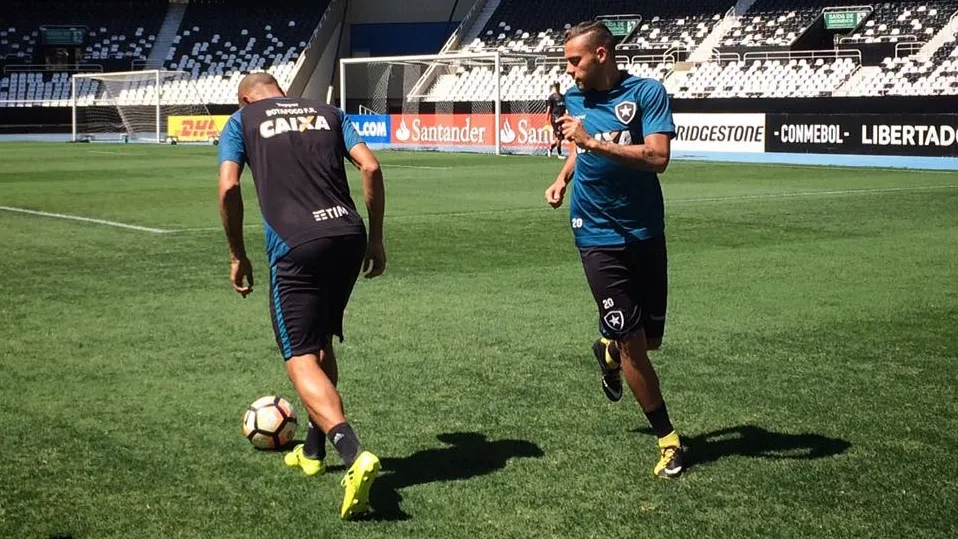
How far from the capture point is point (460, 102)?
44.6 metres

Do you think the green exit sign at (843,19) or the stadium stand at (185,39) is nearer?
the green exit sign at (843,19)

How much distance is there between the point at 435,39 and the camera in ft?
201

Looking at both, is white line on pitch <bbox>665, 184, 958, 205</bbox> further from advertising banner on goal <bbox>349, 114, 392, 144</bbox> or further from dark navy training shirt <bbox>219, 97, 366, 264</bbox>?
advertising banner on goal <bbox>349, 114, 392, 144</bbox>

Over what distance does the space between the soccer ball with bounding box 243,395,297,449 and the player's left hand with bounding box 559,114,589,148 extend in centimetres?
197

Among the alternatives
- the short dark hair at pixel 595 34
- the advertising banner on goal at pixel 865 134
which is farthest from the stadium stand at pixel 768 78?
the short dark hair at pixel 595 34

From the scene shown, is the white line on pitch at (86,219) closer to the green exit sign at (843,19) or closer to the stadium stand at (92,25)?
the green exit sign at (843,19)

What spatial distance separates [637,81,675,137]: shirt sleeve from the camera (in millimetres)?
5778

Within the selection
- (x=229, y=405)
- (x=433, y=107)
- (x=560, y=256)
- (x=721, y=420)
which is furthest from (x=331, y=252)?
(x=433, y=107)

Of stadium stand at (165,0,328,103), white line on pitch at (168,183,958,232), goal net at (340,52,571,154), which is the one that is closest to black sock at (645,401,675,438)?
white line on pitch at (168,183,958,232)

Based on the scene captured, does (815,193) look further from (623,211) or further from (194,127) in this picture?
(194,127)

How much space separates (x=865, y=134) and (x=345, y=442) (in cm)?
2934

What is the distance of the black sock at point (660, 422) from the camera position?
593cm

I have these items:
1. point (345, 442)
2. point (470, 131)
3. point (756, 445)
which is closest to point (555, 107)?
point (470, 131)

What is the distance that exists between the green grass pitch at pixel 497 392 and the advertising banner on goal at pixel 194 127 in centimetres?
3456
